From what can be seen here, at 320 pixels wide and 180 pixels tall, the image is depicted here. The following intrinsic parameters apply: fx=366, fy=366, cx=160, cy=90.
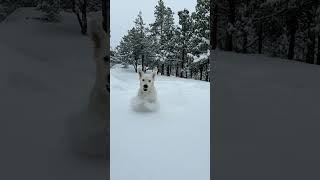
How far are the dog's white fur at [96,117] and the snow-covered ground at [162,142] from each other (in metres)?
0.19

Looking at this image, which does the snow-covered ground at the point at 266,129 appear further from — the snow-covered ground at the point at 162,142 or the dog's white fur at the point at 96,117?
the dog's white fur at the point at 96,117

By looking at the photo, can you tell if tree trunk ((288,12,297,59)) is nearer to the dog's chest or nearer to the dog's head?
the dog's head

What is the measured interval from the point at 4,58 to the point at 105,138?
4677mm

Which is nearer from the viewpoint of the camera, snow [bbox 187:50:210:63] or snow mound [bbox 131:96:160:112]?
snow mound [bbox 131:96:160:112]

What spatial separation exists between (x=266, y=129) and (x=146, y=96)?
5.06 ft

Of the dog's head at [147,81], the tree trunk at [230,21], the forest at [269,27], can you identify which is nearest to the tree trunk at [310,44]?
the forest at [269,27]

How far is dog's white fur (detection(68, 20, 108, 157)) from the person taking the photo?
10.1 feet

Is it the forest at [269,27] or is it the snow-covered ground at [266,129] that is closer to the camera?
the snow-covered ground at [266,129]

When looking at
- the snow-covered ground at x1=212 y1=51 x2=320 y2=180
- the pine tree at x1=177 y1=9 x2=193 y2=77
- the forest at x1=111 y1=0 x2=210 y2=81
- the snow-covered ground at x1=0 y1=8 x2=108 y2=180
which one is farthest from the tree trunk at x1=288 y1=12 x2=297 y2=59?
the snow-covered ground at x1=0 y1=8 x2=108 y2=180

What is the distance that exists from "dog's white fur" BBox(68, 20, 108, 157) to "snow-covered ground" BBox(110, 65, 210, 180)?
0.61 ft

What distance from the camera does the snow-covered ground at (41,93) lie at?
116 inches

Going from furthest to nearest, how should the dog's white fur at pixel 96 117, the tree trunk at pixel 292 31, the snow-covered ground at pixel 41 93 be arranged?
1. the tree trunk at pixel 292 31
2. the dog's white fur at pixel 96 117
3. the snow-covered ground at pixel 41 93

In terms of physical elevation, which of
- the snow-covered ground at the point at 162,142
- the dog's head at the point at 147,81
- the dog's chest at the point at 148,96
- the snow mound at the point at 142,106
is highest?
the dog's head at the point at 147,81

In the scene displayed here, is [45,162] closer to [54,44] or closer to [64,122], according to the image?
[64,122]
